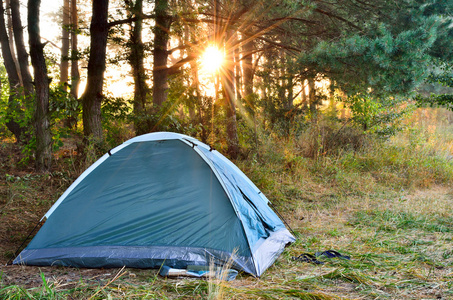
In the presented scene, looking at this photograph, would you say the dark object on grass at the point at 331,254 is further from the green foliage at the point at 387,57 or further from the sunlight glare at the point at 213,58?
the sunlight glare at the point at 213,58

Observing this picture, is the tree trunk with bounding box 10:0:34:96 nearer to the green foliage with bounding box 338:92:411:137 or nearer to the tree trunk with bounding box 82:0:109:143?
the tree trunk with bounding box 82:0:109:143

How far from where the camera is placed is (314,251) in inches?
154

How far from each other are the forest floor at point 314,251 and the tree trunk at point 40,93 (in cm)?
34

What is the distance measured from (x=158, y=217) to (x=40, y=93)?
13.7ft

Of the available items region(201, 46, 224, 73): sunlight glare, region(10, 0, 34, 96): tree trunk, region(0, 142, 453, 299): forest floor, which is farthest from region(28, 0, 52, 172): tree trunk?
region(201, 46, 224, 73): sunlight glare

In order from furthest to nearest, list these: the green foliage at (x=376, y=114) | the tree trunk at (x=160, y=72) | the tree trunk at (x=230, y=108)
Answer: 1. the green foliage at (x=376, y=114)
2. the tree trunk at (x=160, y=72)
3. the tree trunk at (x=230, y=108)

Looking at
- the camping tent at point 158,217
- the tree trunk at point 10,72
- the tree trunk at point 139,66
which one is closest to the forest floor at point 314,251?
the camping tent at point 158,217

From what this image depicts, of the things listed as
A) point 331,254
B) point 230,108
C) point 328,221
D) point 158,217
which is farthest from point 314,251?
point 230,108

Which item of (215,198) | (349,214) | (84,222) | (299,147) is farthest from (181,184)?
(299,147)

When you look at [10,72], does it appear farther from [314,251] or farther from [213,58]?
[314,251]

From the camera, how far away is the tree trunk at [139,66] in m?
7.14

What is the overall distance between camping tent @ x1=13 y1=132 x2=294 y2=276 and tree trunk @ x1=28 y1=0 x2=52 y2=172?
3.27 meters

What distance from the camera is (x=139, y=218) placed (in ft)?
12.5

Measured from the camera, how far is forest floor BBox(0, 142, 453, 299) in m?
2.73
